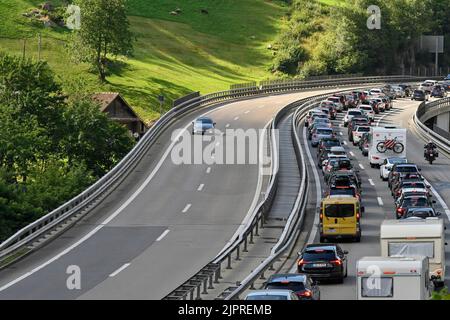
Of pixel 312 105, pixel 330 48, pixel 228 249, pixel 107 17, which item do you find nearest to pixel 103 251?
pixel 228 249

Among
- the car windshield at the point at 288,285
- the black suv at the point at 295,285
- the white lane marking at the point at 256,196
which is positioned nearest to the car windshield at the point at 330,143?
the white lane marking at the point at 256,196

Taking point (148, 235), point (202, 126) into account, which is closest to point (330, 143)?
point (202, 126)

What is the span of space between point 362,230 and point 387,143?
1963cm

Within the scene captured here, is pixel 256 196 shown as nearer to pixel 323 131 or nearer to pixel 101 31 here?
pixel 323 131

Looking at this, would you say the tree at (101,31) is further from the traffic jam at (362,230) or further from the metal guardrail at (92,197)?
the traffic jam at (362,230)

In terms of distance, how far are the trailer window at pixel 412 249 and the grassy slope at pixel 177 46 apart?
90162 mm

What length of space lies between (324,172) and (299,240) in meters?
17.6

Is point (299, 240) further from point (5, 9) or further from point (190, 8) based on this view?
A: point (190, 8)

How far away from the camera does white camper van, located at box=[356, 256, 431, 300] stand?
29.6 m

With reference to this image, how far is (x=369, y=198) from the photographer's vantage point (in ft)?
191

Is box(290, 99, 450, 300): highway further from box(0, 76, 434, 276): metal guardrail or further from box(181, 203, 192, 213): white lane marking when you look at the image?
box(181, 203, 192, 213): white lane marking

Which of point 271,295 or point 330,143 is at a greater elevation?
point 271,295

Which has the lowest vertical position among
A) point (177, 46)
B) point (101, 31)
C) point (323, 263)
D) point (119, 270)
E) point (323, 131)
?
point (119, 270)

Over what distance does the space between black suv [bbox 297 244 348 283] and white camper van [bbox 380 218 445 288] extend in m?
1.42
